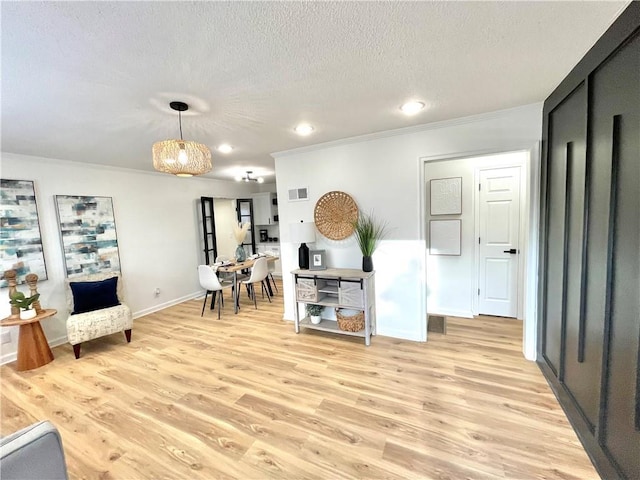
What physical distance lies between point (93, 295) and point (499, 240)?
518 centimetres

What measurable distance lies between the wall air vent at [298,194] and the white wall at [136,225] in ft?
8.64

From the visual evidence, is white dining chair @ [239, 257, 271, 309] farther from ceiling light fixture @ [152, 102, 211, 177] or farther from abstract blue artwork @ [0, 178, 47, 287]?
abstract blue artwork @ [0, 178, 47, 287]

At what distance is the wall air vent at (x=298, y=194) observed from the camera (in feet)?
11.4

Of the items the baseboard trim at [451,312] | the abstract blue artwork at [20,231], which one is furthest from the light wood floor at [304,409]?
the abstract blue artwork at [20,231]

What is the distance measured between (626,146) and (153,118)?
9.93 feet

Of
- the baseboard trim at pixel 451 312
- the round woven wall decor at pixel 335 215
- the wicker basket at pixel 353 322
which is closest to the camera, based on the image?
the wicker basket at pixel 353 322

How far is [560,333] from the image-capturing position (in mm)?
1973

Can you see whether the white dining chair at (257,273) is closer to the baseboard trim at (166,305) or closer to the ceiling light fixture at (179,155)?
A: the baseboard trim at (166,305)

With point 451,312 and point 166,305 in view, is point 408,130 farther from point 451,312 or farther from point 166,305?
point 166,305

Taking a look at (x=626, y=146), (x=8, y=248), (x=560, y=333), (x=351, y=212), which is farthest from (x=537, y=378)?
(x=8, y=248)

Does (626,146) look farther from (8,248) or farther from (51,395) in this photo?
(8,248)

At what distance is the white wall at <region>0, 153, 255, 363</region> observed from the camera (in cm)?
334

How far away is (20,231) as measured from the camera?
311cm

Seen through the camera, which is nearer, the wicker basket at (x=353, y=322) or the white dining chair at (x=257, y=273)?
the wicker basket at (x=353, y=322)
